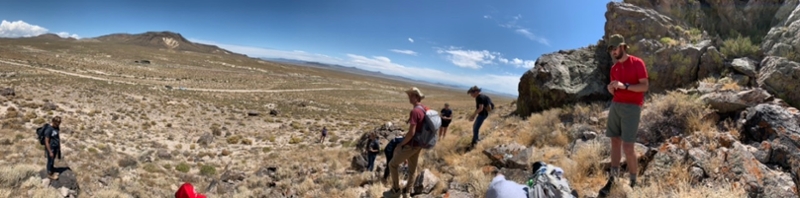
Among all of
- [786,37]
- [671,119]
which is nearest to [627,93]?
[671,119]

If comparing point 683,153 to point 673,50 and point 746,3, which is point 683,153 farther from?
point 746,3

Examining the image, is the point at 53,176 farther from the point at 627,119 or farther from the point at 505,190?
the point at 627,119

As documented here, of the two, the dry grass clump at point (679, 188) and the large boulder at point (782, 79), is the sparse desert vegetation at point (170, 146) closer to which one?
the dry grass clump at point (679, 188)

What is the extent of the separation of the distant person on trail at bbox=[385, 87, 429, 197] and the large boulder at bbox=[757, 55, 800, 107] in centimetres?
745

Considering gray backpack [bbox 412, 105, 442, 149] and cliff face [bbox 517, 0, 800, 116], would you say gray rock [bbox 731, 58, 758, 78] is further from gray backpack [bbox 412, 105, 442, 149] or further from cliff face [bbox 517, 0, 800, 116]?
gray backpack [bbox 412, 105, 442, 149]

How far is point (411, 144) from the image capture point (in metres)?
5.77

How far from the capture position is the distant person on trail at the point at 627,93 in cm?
458

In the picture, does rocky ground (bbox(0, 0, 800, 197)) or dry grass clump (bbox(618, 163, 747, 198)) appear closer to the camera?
dry grass clump (bbox(618, 163, 747, 198))

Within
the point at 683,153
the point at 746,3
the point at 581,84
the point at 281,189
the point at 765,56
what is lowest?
the point at 281,189

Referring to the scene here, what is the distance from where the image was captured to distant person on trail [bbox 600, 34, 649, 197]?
458cm

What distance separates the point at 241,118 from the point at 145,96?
1123 cm

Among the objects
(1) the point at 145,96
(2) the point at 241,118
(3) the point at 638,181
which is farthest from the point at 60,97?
(3) the point at 638,181

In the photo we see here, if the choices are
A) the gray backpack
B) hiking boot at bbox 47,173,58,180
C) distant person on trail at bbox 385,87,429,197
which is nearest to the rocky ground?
hiking boot at bbox 47,173,58,180

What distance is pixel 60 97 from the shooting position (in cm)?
2648
